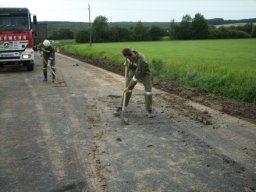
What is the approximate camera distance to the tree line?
82.6 metres

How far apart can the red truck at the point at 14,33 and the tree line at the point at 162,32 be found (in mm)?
61658

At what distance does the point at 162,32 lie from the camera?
3462 inches

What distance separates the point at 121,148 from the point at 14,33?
547 inches

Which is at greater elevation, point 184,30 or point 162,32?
point 184,30

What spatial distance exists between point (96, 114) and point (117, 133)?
6.32 ft

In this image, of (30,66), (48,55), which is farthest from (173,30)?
(48,55)

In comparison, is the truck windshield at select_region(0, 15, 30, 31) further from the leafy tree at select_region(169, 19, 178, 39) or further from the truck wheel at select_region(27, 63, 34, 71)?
the leafy tree at select_region(169, 19, 178, 39)

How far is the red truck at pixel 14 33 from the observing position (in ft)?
64.0

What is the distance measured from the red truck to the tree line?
61.7 metres

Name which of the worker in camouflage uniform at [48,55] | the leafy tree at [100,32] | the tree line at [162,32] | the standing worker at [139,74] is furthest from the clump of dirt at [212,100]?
the leafy tree at [100,32]

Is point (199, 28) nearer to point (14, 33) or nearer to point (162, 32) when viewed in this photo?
point (162, 32)

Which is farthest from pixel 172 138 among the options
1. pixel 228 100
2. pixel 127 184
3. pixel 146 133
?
pixel 228 100

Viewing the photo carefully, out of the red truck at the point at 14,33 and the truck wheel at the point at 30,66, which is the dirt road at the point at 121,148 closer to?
the red truck at the point at 14,33

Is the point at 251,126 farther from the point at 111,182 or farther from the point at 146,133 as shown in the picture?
the point at 111,182
